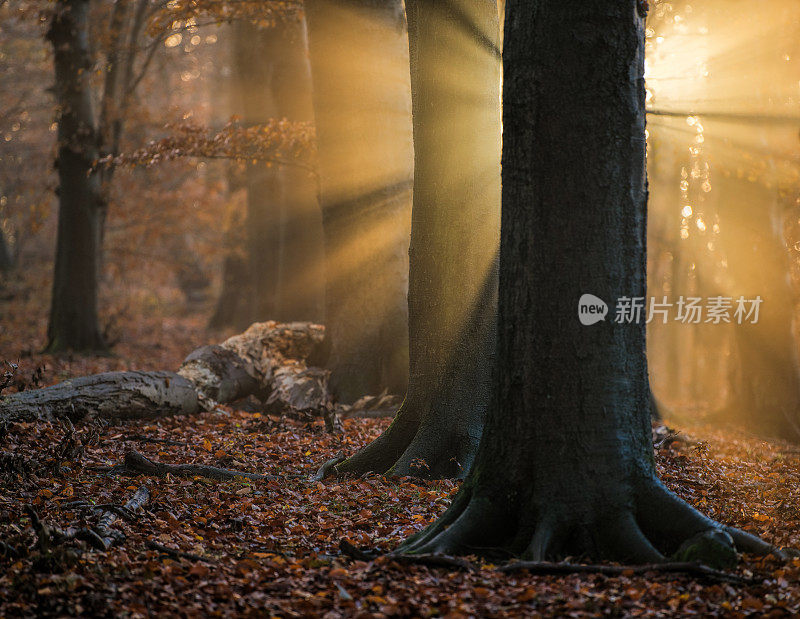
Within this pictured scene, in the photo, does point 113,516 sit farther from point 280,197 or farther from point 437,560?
point 280,197

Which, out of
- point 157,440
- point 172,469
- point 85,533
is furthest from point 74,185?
point 85,533

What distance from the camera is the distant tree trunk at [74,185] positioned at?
15.9 m

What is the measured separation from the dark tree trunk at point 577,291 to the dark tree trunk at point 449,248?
2275 mm

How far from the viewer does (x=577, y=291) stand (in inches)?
186

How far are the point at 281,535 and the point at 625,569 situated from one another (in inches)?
99.6

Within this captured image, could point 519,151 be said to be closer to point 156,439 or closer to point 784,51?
point 156,439

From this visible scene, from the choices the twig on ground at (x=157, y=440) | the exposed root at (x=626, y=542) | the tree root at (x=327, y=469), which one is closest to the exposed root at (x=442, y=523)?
the exposed root at (x=626, y=542)

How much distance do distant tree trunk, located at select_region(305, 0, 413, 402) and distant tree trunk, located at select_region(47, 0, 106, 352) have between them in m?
7.44

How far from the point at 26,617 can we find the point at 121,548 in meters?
1.08

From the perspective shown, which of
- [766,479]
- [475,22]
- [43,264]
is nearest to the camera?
[475,22]

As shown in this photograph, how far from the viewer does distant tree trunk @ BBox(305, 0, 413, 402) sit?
10.5 m

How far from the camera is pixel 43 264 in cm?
3073

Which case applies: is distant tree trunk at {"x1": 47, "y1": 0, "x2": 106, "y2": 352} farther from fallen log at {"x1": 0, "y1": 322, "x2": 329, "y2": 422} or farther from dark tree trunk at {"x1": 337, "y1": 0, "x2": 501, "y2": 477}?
dark tree trunk at {"x1": 337, "y1": 0, "x2": 501, "y2": 477}

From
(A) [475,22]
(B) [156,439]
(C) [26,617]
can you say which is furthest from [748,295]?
(C) [26,617]
